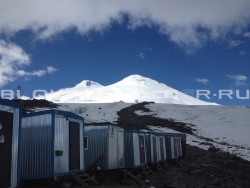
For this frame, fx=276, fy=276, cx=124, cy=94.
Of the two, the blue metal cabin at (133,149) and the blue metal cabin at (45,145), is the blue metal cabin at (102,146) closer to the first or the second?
the blue metal cabin at (133,149)

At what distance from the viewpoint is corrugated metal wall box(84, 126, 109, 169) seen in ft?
40.5

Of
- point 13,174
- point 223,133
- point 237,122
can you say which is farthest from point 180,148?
point 237,122

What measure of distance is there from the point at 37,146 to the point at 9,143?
2.02 metres

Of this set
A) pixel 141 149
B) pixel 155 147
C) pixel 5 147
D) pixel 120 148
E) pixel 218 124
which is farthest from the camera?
pixel 218 124

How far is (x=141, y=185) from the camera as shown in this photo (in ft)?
38.3

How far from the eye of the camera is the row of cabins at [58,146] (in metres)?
7.44

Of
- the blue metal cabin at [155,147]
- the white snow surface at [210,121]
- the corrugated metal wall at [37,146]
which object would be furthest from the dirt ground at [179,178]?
the white snow surface at [210,121]

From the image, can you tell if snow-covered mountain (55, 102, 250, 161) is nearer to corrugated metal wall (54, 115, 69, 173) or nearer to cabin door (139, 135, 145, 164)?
cabin door (139, 135, 145, 164)

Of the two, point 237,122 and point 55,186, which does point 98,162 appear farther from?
point 237,122

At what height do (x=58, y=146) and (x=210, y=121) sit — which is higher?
(x=58, y=146)

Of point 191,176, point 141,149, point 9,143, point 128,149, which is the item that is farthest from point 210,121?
point 9,143

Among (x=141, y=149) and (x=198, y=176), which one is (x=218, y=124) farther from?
(x=141, y=149)

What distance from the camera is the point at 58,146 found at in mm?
9445

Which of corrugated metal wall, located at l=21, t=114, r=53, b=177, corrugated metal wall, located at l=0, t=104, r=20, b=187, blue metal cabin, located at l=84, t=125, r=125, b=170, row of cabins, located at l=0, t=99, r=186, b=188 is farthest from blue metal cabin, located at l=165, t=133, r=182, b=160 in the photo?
corrugated metal wall, located at l=0, t=104, r=20, b=187
